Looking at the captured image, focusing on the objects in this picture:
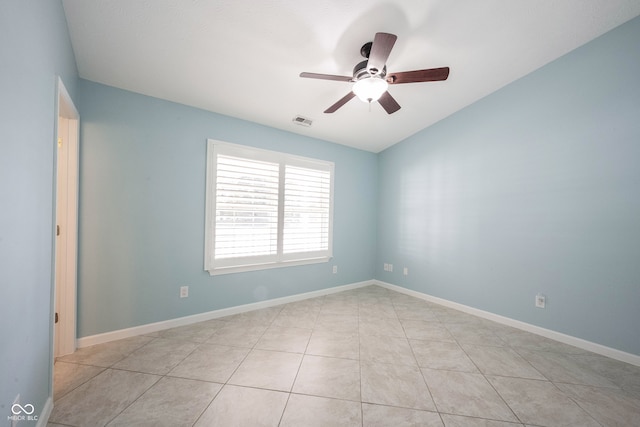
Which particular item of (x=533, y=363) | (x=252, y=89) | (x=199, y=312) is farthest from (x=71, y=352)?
(x=533, y=363)

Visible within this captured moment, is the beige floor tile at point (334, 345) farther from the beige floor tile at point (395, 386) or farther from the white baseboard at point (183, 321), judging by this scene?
the white baseboard at point (183, 321)

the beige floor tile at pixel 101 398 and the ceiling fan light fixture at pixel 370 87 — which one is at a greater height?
the ceiling fan light fixture at pixel 370 87

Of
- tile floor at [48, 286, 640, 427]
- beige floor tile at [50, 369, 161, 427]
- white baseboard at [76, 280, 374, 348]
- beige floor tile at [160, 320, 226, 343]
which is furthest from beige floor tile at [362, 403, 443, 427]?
white baseboard at [76, 280, 374, 348]

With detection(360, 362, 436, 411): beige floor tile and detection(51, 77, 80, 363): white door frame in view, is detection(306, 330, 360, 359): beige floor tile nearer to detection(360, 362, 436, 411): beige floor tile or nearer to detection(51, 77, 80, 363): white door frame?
detection(360, 362, 436, 411): beige floor tile

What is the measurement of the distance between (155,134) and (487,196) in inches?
160

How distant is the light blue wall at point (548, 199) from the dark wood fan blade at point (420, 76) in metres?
1.76

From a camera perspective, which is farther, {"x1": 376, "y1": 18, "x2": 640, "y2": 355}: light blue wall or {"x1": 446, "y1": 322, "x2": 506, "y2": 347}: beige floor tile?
{"x1": 446, "y1": 322, "x2": 506, "y2": 347}: beige floor tile

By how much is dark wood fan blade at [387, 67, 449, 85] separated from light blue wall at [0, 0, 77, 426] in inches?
84.8

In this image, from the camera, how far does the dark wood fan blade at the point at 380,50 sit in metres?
1.54

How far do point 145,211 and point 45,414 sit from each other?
5.38 feet

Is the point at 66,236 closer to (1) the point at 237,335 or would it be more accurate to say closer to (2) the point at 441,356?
(1) the point at 237,335

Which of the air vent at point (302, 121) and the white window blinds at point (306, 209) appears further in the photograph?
the white window blinds at point (306, 209)

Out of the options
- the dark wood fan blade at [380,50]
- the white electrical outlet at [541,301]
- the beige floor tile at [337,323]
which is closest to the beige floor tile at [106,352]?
the beige floor tile at [337,323]

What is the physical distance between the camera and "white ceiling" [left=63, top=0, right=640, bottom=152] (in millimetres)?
1751
